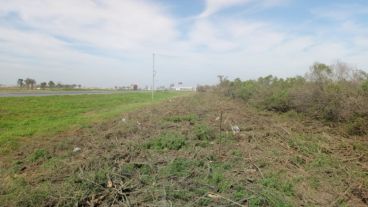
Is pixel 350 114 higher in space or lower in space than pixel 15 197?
higher

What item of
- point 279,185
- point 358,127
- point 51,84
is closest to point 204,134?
point 279,185

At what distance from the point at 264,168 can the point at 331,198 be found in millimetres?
1415

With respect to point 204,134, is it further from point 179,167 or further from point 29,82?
point 29,82

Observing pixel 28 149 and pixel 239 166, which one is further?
pixel 28 149

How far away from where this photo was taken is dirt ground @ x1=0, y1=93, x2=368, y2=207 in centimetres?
429

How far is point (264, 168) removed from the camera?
5.92 metres

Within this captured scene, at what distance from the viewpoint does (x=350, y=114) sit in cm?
1049

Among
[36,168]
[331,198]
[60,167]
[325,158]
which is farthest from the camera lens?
[325,158]

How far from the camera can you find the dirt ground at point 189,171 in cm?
429

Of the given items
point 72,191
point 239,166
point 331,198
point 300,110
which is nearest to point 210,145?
point 239,166

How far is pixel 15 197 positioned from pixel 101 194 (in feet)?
4.20

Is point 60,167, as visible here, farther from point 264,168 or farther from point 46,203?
point 264,168

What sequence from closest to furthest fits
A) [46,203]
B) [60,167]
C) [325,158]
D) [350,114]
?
[46,203]
[60,167]
[325,158]
[350,114]

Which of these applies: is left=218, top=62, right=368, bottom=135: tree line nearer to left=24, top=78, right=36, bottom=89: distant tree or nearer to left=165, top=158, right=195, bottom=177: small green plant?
left=165, top=158, right=195, bottom=177: small green plant
